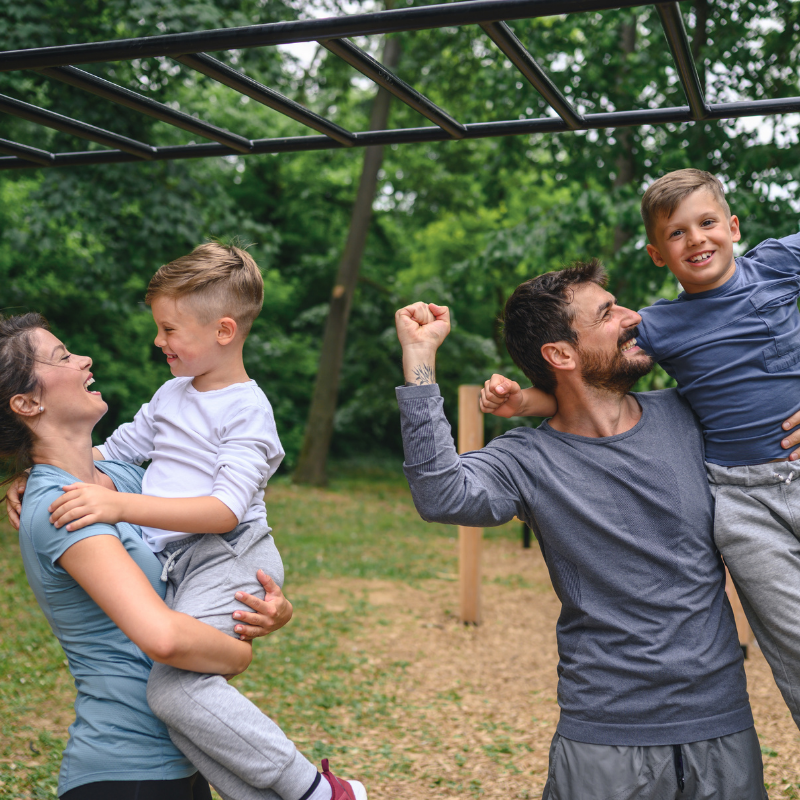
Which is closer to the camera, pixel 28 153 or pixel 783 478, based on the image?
pixel 783 478

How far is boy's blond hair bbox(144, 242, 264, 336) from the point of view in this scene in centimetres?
194

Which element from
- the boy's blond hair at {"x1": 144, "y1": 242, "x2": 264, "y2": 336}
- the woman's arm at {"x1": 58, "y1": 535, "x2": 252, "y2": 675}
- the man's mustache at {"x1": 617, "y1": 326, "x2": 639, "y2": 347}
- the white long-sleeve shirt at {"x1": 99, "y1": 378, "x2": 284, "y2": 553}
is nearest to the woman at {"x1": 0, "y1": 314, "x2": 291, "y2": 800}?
the woman's arm at {"x1": 58, "y1": 535, "x2": 252, "y2": 675}

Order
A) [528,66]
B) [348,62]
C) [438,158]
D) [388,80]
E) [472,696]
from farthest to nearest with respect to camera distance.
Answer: [438,158]
[472,696]
[388,80]
[528,66]
[348,62]

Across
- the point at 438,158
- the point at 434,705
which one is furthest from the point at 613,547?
the point at 438,158

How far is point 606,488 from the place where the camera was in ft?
6.64

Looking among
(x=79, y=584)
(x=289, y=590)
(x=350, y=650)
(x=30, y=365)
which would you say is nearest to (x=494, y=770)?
(x=350, y=650)

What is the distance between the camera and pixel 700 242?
2.18 metres

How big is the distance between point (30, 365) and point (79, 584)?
1.60 ft

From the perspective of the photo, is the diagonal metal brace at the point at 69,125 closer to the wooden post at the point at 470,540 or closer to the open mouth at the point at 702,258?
the open mouth at the point at 702,258

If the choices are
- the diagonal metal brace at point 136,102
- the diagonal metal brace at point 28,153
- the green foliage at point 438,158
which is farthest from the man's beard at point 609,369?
the green foliage at point 438,158

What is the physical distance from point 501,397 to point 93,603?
3.68 ft

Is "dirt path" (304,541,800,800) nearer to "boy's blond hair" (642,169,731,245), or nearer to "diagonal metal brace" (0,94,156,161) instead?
"boy's blond hair" (642,169,731,245)

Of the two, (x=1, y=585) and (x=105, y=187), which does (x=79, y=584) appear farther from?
(x=105, y=187)

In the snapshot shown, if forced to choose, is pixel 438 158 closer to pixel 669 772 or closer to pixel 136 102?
pixel 136 102
